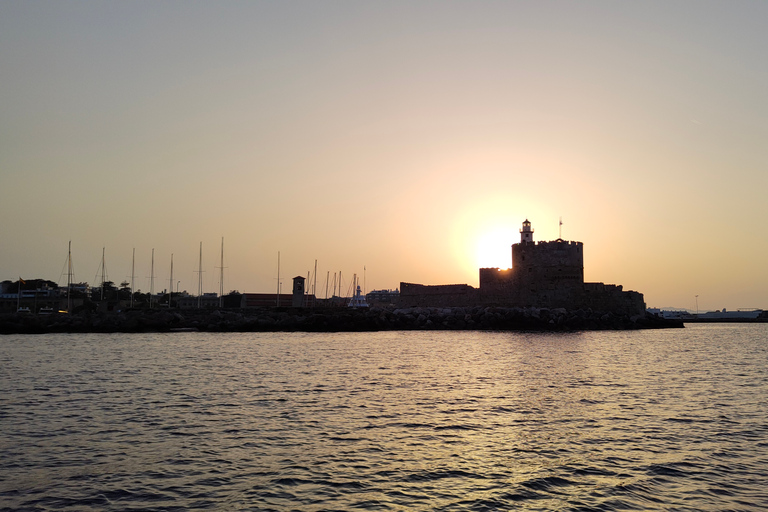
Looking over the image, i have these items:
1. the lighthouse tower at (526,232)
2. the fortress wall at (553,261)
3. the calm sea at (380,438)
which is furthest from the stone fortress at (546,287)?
the calm sea at (380,438)

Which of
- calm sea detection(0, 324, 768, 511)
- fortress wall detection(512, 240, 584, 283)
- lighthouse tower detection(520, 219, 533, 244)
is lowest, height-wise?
calm sea detection(0, 324, 768, 511)

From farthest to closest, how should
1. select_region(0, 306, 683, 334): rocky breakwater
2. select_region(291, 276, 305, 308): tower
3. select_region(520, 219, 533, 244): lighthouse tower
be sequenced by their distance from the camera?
1. select_region(520, 219, 533, 244): lighthouse tower
2. select_region(291, 276, 305, 308): tower
3. select_region(0, 306, 683, 334): rocky breakwater

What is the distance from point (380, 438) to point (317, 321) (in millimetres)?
32754

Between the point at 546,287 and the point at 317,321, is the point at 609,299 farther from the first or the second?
the point at 317,321

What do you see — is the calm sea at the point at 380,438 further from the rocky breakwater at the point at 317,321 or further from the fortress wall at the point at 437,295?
the fortress wall at the point at 437,295

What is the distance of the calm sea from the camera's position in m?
Result: 6.32

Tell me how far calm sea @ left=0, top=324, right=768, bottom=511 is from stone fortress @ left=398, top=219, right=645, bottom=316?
28879 millimetres

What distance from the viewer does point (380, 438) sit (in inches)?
350

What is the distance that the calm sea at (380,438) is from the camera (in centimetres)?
632

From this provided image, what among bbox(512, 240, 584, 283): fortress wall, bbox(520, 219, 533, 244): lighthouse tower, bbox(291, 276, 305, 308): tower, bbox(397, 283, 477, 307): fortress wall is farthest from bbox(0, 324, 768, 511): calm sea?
bbox(520, 219, 533, 244): lighthouse tower

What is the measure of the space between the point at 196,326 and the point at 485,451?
119ft

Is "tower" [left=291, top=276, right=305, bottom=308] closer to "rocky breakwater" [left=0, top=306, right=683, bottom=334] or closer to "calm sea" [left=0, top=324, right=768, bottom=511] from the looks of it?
"rocky breakwater" [left=0, top=306, right=683, bottom=334]

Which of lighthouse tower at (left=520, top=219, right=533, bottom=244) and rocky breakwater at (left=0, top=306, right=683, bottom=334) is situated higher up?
lighthouse tower at (left=520, top=219, right=533, bottom=244)

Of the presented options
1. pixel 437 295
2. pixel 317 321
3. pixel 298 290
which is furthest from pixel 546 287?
pixel 298 290
